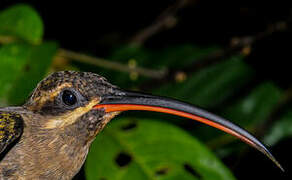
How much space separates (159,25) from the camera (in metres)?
5.79

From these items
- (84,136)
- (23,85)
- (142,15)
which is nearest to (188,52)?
(142,15)

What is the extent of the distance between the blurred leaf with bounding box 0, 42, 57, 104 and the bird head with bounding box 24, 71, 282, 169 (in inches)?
29.5

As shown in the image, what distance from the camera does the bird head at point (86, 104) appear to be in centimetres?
297

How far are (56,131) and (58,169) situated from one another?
222 millimetres

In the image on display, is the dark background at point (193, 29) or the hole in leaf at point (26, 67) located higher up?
the dark background at point (193, 29)

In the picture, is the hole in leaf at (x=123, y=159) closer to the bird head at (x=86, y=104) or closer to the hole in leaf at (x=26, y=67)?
the bird head at (x=86, y=104)

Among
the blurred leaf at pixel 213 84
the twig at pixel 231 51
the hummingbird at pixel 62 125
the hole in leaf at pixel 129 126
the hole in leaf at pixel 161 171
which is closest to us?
the hummingbird at pixel 62 125

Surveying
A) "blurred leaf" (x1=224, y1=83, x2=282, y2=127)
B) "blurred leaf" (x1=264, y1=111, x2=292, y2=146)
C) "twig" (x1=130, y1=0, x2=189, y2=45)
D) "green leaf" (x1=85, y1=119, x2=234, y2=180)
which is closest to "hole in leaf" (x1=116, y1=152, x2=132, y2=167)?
"green leaf" (x1=85, y1=119, x2=234, y2=180)

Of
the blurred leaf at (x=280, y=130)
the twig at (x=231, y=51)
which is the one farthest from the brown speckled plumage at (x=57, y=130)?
the blurred leaf at (x=280, y=130)

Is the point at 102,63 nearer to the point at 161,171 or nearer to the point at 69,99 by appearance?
the point at 161,171

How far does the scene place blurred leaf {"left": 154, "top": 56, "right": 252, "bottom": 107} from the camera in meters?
5.38

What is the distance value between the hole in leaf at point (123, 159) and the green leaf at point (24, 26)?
1103 mm

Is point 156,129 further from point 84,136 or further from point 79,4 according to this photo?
point 79,4

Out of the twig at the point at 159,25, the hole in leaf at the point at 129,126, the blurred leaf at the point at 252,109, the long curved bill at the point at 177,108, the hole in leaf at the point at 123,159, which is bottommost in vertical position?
the hole in leaf at the point at 123,159
